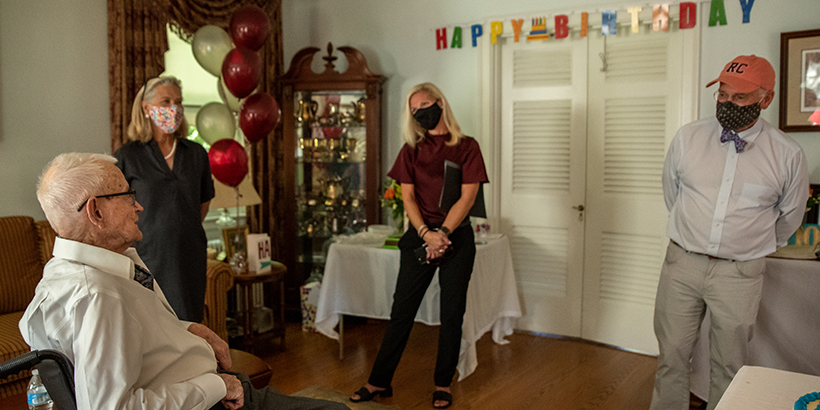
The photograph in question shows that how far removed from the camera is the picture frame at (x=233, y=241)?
370 centimetres

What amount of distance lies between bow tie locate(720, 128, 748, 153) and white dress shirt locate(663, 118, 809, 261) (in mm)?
18

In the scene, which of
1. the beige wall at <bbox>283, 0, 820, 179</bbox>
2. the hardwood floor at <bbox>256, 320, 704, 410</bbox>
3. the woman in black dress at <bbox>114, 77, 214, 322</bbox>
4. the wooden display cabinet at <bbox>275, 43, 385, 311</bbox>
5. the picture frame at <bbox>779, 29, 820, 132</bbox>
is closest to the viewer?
the woman in black dress at <bbox>114, 77, 214, 322</bbox>

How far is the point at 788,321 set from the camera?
109 inches

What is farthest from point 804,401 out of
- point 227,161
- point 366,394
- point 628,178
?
point 227,161

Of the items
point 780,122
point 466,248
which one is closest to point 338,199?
point 466,248

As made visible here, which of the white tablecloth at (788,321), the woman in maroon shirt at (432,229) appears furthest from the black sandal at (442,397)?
the white tablecloth at (788,321)

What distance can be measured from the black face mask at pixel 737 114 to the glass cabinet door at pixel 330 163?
8.54 feet

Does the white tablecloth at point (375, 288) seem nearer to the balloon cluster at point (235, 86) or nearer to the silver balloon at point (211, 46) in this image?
the balloon cluster at point (235, 86)

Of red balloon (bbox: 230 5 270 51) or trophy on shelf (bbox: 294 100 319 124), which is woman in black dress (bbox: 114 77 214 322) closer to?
red balloon (bbox: 230 5 270 51)

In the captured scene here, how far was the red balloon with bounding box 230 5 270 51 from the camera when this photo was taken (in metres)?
3.57

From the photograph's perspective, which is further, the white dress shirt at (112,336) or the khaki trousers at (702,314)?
the khaki trousers at (702,314)

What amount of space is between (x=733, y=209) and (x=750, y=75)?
49cm

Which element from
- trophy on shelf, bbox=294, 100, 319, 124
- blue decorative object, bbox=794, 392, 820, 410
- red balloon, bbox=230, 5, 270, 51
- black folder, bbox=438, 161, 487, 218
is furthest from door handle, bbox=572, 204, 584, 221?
blue decorative object, bbox=794, 392, 820, 410

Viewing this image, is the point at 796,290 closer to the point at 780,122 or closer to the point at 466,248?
the point at 780,122
